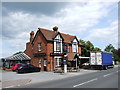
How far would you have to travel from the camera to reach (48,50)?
31.8 m

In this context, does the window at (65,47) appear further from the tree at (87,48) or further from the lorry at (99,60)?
the tree at (87,48)

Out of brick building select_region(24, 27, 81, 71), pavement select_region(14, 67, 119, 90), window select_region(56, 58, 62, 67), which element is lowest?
pavement select_region(14, 67, 119, 90)

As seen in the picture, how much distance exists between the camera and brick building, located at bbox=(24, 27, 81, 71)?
31.8 metres

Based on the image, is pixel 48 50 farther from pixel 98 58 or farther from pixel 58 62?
pixel 98 58

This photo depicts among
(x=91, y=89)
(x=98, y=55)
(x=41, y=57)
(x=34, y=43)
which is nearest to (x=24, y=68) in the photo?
(x=41, y=57)

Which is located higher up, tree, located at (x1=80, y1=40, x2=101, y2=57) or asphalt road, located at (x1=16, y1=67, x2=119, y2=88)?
tree, located at (x1=80, y1=40, x2=101, y2=57)

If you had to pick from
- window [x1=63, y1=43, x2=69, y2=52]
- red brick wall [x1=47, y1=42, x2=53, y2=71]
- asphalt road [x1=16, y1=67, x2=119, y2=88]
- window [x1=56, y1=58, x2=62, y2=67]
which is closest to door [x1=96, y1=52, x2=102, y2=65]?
window [x1=63, y1=43, x2=69, y2=52]

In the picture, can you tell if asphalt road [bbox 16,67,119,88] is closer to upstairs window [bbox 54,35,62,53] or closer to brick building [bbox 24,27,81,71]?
brick building [bbox 24,27,81,71]

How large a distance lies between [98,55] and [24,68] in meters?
15.6

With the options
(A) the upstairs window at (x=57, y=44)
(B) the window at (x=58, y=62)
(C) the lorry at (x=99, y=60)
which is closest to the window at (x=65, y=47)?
(A) the upstairs window at (x=57, y=44)

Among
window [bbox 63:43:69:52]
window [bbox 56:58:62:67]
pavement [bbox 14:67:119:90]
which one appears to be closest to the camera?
pavement [bbox 14:67:119:90]

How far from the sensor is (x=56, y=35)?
33188 mm

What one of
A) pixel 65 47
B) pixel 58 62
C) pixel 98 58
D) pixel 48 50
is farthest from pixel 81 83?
pixel 65 47

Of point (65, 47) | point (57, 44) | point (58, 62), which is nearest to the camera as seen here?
point (58, 62)
